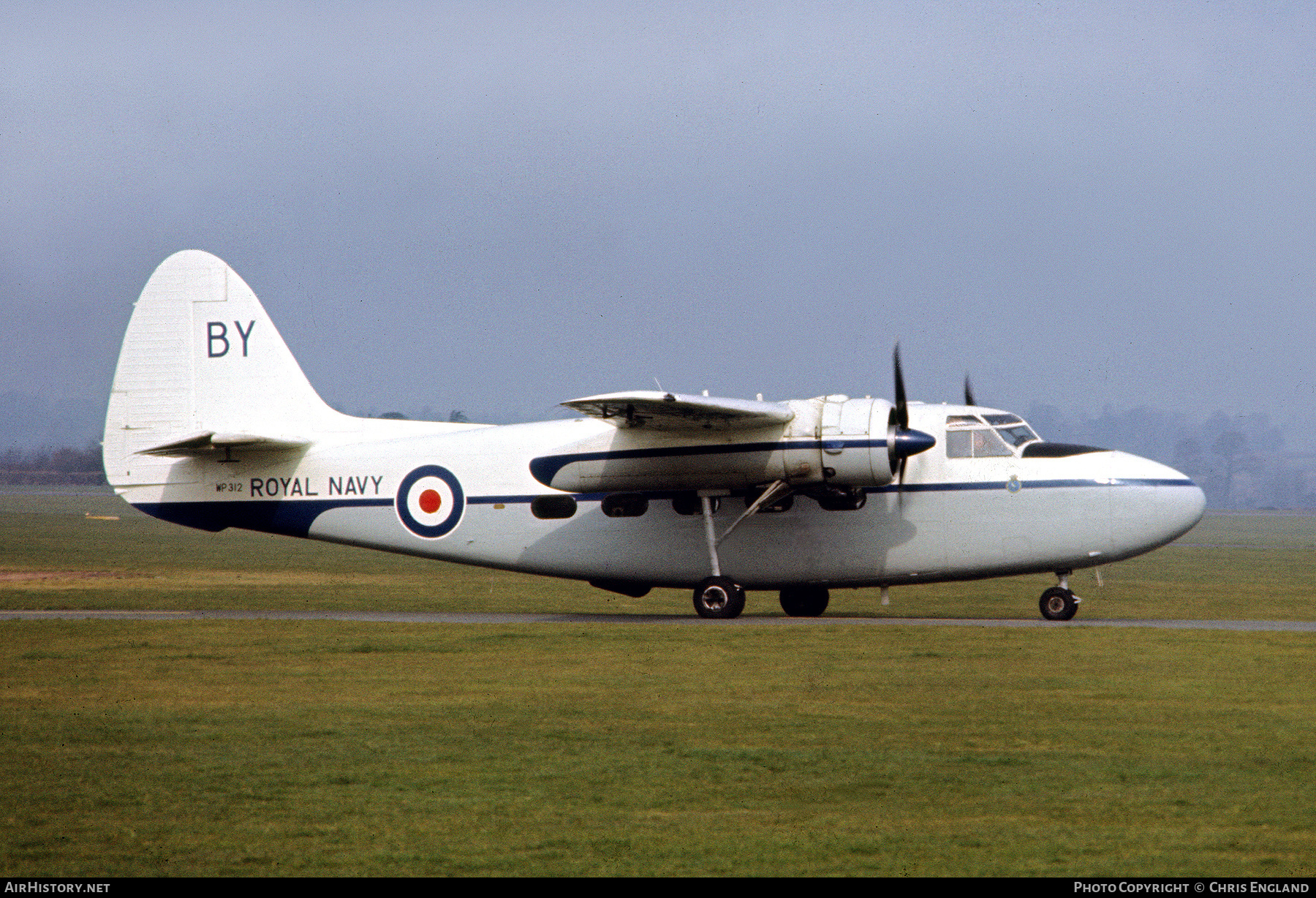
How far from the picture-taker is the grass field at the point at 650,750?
8.83 m

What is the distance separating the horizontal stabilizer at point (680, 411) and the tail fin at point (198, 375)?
22.3 feet

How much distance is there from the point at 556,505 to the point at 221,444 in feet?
20.7

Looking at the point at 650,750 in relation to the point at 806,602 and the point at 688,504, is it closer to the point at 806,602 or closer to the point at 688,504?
the point at 688,504

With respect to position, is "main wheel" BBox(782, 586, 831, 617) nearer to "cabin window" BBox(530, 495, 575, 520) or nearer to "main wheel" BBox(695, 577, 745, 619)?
"main wheel" BBox(695, 577, 745, 619)

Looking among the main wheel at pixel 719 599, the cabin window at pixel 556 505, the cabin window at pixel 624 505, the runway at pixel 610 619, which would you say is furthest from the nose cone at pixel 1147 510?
the cabin window at pixel 556 505

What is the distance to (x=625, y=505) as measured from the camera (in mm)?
24984

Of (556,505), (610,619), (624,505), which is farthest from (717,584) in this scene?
(556,505)

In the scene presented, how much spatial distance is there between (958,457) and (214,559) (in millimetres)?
28781

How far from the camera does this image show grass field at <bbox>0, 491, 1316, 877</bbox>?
8828mm

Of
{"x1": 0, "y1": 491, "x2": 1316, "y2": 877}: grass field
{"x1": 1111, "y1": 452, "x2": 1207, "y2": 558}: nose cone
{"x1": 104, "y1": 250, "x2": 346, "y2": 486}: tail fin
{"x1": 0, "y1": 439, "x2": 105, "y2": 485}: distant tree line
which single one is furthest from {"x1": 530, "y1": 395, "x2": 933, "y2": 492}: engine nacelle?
{"x1": 0, "y1": 439, "x2": 105, "y2": 485}: distant tree line

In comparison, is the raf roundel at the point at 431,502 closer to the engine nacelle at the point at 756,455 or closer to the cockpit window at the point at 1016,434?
the engine nacelle at the point at 756,455

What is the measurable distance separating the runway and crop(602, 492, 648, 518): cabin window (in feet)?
6.14

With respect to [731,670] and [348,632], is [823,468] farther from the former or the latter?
[348,632]

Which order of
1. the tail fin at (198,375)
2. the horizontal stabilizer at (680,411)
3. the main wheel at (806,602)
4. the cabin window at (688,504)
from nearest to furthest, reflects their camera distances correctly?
1. the horizontal stabilizer at (680,411)
2. the cabin window at (688,504)
3. the main wheel at (806,602)
4. the tail fin at (198,375)
